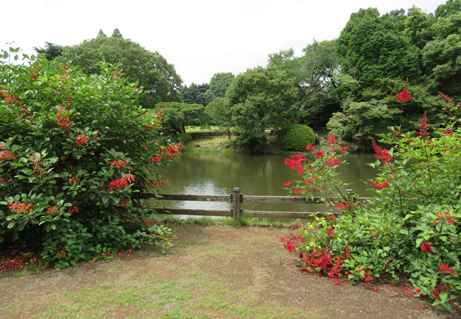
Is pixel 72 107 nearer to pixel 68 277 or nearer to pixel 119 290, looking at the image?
pixel 68 277

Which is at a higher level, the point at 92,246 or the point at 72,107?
the point at 72,107

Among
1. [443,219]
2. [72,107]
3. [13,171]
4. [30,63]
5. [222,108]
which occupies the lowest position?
[443,219]

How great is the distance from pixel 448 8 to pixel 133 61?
4163 cm

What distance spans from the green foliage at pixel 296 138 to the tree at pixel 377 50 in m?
9.67

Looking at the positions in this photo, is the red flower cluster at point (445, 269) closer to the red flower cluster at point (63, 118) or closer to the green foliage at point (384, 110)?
the red flower cluster at point (63, 118)

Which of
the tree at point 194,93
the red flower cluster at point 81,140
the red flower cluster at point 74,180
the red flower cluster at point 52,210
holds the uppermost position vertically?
the tree at point 194,93

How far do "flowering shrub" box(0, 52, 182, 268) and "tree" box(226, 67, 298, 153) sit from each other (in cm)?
2361

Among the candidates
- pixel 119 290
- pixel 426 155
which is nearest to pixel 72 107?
pixel 119 290

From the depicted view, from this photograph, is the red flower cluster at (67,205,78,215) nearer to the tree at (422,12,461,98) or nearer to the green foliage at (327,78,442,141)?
the green foliage at (327,78,442,141)

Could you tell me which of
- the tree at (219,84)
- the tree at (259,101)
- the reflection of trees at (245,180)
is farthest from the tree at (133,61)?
the tree at (219,84)

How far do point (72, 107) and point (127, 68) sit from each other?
29131 mm

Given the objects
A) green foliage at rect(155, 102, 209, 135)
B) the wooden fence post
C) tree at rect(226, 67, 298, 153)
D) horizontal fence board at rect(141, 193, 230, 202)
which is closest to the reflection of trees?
the wooden fence post

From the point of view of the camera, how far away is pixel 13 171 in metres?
3.83

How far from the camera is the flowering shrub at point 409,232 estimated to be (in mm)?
2703
